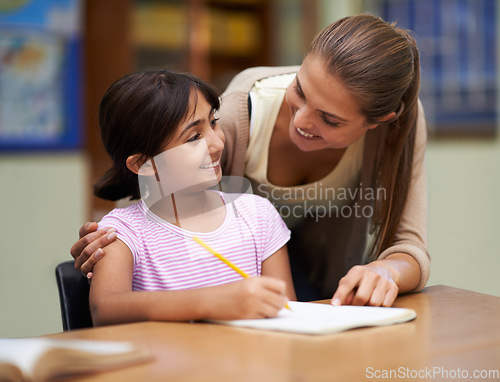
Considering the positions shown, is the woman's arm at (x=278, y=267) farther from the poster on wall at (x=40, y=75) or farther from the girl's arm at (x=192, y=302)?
the poster on wall at (x=40, y=75)

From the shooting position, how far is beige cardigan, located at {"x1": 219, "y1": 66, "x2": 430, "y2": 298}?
1290mm

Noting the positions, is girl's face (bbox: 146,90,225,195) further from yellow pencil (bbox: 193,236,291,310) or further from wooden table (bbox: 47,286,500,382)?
wooden table (bbox: 47,286,500,382)

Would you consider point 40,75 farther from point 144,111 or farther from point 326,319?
point 326,319

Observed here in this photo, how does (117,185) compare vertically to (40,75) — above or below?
below

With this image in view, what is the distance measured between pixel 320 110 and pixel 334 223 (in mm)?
456

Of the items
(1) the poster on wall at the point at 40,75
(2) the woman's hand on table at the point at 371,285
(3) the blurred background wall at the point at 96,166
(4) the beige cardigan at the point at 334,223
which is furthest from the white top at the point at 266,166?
(1) the poster on wall at the point at 40,75

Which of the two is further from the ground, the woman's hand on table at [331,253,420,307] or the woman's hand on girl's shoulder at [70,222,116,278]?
the woman's hand on girl's shoulder at [70,222,116,278]

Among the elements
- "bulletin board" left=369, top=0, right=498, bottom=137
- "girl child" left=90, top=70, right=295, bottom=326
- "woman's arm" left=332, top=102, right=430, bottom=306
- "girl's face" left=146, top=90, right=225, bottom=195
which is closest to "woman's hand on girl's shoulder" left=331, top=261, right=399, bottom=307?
"woman's arm" left=332, top=102, right=430, bottom=306

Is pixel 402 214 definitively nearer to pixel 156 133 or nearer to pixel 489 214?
pixel 156 133

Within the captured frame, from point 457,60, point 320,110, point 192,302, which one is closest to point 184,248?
point 192,302

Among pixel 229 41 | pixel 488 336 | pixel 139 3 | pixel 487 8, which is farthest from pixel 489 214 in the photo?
pixel 488 336

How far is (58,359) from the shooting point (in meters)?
0.62

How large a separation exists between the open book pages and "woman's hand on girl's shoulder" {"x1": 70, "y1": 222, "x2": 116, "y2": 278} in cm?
32

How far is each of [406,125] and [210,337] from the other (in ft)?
2.55
